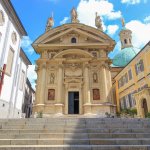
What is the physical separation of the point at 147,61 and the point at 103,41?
302 inches

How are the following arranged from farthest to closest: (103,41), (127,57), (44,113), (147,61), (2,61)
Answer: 1. (127,57)
2. (103,41)
3. (44,113)
4. (147,61)
5. (2,61)

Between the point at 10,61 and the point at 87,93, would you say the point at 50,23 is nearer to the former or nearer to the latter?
the point at 87,93

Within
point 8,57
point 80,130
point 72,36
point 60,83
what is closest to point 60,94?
point 60,83

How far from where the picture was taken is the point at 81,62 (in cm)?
2481

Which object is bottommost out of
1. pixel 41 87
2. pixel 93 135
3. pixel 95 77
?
pixel 93 135

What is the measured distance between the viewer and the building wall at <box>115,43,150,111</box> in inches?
828

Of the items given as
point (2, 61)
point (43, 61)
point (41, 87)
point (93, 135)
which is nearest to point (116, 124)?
point (93, 135)

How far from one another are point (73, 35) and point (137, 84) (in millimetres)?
12175

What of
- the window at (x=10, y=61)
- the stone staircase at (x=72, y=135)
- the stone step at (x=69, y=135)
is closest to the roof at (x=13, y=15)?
the window at (x=10, y=61)

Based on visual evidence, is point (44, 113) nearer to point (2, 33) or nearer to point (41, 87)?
point (41, 87)

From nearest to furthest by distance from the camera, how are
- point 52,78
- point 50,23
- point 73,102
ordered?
point 73,102 → point 52,78 → point 50,23

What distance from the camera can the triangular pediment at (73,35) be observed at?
26.2m

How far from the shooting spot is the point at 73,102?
77.6ft

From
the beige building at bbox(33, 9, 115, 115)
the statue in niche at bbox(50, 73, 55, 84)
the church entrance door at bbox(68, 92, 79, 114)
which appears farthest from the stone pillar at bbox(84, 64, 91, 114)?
the statue in niche at bbox(50, 73, 55, 84)
